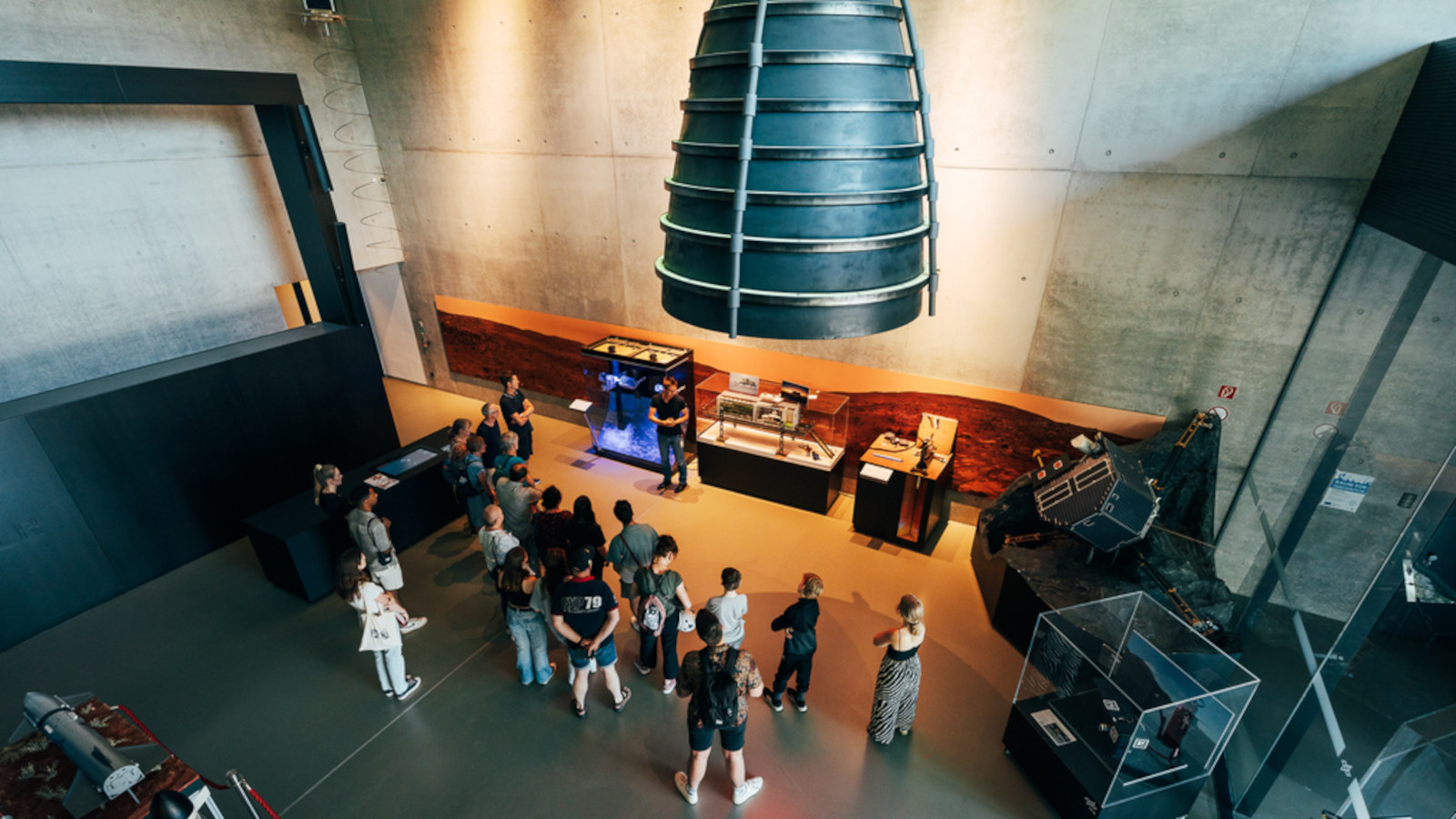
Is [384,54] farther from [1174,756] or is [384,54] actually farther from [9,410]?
[1174,756]

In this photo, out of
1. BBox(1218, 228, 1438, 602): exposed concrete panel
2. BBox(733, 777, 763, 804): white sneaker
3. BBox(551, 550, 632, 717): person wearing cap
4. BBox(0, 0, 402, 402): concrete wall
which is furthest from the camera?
BBox(0, 0, 402, 402): concrete wall

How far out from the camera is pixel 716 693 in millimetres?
3490

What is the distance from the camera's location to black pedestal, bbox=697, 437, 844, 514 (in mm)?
7141

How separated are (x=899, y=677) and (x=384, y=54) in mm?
9786

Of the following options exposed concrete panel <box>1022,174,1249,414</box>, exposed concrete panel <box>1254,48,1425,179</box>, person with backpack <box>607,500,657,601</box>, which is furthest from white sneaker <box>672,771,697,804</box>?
exposed concrete panel <box>1254,48,1425,179</box>

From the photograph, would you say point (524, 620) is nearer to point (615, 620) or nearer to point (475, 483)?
point (615, 620)

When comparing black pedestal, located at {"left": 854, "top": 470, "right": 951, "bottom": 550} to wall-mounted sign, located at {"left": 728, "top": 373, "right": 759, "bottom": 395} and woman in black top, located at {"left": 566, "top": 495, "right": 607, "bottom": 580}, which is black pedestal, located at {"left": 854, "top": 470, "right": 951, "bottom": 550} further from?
woman in black top, located at {"left": 566, "top": 495, "right": 607, "bottom": 580}

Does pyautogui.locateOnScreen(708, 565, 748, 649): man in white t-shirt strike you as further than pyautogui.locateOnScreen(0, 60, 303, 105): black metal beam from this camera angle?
No

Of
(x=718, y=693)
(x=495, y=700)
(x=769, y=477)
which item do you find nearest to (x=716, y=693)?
(x=718, y=693)

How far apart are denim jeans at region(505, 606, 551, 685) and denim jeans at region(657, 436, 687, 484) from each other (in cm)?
314

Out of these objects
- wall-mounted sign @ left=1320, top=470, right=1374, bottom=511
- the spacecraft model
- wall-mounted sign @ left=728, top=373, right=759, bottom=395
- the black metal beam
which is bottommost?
the spacecraft model

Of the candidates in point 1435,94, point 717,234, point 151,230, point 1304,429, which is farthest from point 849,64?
point 151,230

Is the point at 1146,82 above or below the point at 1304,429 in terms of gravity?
above

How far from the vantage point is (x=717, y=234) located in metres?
1.33
